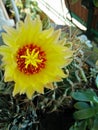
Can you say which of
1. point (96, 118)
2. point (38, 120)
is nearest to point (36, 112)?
point (38, 120)

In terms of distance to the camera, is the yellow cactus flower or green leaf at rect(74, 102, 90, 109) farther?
green leaf at rect(74, 102, 90, 109)

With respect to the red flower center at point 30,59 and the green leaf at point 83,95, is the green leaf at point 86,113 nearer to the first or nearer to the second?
the green leaf at point 83,95

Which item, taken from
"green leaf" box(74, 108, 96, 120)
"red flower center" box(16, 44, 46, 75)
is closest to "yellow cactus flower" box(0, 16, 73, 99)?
"red flower center" box(16, 44, 46, 75)

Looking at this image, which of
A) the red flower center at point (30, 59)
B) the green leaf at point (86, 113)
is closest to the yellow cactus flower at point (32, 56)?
the red flower center at point (30, 59)

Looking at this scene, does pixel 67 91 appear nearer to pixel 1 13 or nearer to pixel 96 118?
pixel 96 118

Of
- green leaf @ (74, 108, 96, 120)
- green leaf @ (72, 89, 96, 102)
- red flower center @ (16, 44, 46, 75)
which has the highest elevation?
red flower center @ (16, 44, 46, 75)

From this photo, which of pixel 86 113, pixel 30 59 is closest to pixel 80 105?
pixel 86 113

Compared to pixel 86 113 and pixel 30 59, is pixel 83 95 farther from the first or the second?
pixel 30 59

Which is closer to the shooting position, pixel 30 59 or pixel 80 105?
pixel 30 59

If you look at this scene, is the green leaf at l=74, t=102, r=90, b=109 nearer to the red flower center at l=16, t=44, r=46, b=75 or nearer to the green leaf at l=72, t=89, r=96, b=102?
the green leaf at l=72, t=89, r=96, b=102
